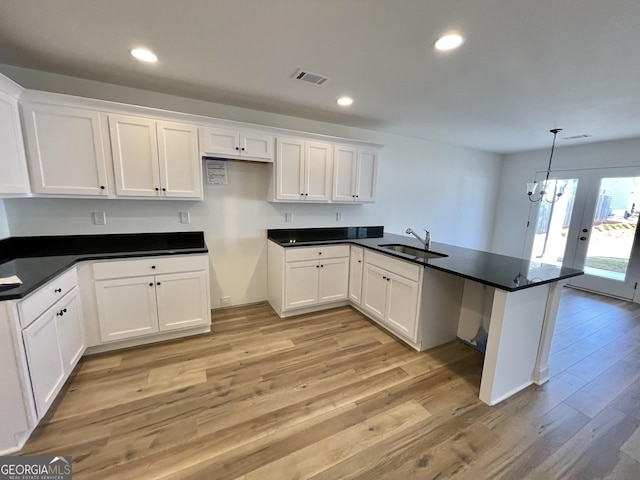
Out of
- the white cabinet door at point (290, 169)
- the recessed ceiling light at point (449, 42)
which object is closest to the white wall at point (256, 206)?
the white cabinet door at point (290, 169)

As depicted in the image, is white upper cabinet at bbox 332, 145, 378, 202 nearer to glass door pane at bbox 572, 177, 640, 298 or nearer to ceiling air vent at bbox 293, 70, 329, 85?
ceiling air vent at bbox 293, 70, 329, 85

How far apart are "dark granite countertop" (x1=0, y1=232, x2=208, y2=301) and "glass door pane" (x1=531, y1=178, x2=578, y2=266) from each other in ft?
19.1

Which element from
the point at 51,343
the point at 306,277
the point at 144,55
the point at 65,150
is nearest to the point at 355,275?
the point at 306,277

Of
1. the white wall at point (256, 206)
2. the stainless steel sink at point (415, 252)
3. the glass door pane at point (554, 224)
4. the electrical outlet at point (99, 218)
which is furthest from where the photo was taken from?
the glass door pane at point (554, 224)

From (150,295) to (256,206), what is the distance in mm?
1471

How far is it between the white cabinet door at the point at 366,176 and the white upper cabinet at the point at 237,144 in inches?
46.3

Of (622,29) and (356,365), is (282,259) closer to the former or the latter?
(356,365)

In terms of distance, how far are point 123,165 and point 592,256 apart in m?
6.64

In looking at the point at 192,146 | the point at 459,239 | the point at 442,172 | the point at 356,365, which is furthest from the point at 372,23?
the point at 459,239

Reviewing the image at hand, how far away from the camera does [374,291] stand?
295 cm

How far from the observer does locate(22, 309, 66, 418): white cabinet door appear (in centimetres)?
149

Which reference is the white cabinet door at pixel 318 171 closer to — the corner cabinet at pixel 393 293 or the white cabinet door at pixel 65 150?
the corner cabinet at pixel 393 293

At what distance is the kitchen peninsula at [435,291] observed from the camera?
1854 mm

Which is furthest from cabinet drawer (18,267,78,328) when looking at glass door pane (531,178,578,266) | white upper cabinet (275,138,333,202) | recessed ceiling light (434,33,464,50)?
glass door pane (531,178,578,266)
